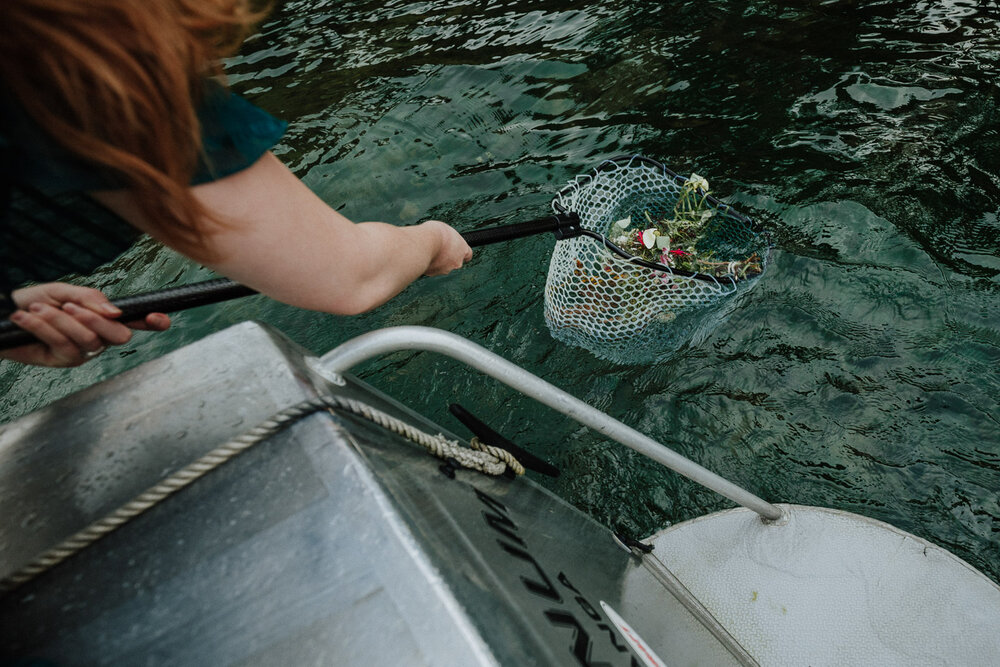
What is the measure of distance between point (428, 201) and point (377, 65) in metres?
2.04

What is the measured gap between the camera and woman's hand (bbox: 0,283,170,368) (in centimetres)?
133

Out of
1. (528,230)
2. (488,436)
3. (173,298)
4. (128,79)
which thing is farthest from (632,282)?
(128,79)

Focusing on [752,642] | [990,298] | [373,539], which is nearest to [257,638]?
[373,539]

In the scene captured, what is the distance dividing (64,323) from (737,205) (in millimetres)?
3287

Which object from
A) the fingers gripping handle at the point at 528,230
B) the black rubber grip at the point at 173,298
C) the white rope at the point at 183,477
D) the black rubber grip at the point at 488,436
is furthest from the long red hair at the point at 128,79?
the fingers gripping handle at the point at 528,230

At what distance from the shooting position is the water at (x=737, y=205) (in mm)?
2629

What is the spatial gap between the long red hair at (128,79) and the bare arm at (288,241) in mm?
78

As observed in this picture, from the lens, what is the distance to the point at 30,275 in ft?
3.73

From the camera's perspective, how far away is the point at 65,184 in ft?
2.97

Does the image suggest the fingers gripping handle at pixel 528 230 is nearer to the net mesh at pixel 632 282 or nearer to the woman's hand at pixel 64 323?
the net mesh at pixel 632 282

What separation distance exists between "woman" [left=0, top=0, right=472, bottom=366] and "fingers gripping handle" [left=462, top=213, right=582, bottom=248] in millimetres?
724

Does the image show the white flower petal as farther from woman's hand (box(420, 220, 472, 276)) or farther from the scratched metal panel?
the scratched metal panel

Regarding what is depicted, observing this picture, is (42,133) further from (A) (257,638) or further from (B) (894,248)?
(B) (894,248)

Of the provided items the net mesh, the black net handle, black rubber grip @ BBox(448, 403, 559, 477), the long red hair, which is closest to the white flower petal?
the net mesh
